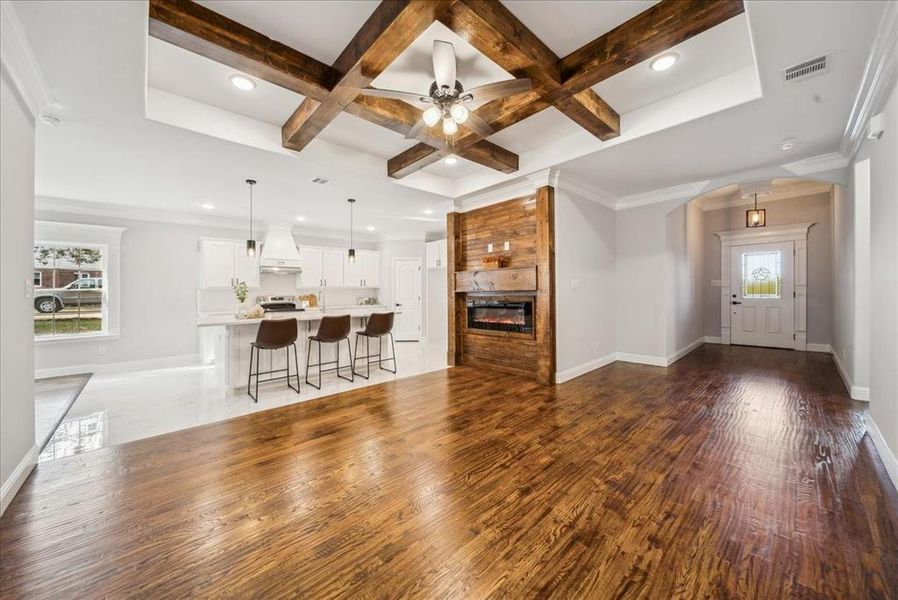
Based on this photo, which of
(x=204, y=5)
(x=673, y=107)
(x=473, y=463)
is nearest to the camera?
(x=204, y=5)

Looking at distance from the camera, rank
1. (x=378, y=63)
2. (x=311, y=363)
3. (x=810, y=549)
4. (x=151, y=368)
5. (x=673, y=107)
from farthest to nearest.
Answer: (x=151, y=368), (x=311, y=363), (x=673, y=107), (x=378, y=63), (x=810, y=549)

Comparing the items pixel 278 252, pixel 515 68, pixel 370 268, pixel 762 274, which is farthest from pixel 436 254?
pixel 762 274

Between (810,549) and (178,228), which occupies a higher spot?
(178,228)

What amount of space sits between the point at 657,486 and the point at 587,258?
3.50m

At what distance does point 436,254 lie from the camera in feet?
27.6

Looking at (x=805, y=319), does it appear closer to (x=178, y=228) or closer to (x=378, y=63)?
(x=378, y=63)

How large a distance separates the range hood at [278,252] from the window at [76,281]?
213 cm

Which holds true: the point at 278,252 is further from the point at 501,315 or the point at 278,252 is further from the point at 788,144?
the point at 788,144

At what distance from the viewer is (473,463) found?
2.43 metres

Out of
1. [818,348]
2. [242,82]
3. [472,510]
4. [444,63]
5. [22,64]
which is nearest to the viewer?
[472,510]

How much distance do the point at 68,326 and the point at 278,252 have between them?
3231mm

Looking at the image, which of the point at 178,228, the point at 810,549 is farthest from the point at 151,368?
the point at 810,549

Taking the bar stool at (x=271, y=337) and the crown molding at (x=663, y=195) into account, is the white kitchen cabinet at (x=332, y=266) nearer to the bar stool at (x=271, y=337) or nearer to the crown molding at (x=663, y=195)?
the bar stool at (x=271, y=337)

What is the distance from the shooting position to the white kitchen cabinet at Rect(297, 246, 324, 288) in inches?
296
